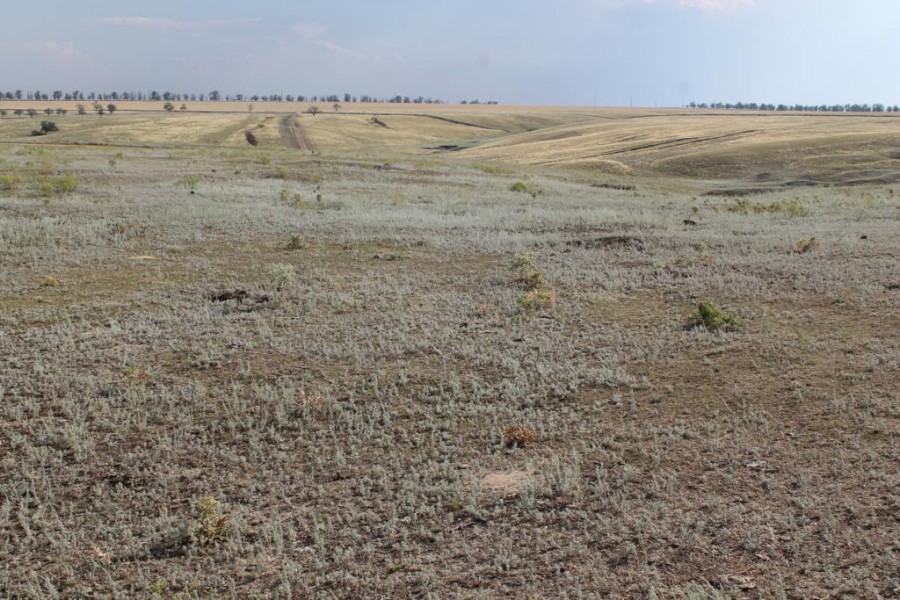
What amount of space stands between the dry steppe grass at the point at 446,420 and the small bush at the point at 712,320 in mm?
79

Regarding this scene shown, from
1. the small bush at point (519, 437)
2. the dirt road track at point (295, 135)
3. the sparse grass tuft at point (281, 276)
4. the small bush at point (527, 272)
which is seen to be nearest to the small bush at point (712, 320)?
the small bush at point (527, 272)

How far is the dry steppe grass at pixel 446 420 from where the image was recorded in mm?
6090

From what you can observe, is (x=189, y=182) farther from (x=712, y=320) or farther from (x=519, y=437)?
(x=519, y=437)

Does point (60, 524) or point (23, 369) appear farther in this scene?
point (23, 369)

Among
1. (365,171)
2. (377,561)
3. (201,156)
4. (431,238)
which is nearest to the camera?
(377,561)

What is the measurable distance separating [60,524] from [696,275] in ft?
44.6

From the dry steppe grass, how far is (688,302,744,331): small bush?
0.08m

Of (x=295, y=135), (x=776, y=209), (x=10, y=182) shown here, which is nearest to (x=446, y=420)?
(x=776, y=209)

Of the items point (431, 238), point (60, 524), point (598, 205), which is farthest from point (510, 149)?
point (60, 524)

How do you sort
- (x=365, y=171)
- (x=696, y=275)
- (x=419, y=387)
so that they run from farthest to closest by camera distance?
1. (x=365, y=171)
2. (x=696, y=275)
3. (x=419, y=387)

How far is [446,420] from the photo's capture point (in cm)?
883

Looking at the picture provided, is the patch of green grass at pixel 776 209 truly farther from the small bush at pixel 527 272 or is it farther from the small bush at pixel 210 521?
the small bush at pixel 210 521

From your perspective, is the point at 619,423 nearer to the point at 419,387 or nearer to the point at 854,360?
the point at 419,387

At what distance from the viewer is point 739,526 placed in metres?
6.40
